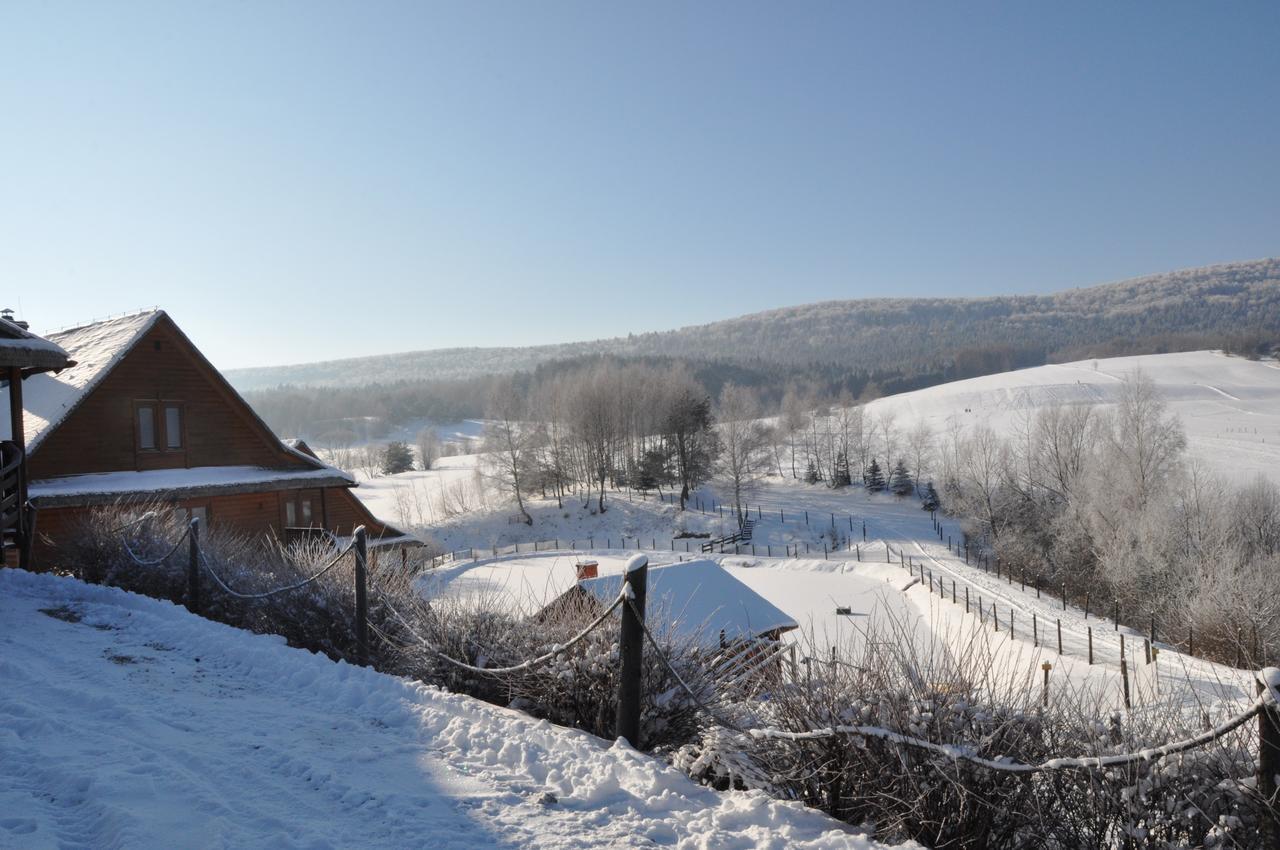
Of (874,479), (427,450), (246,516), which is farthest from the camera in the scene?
(427,450)

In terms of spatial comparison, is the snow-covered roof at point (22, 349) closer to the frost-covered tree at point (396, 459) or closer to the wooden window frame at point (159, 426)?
the wooden window frame at point (159, 426)

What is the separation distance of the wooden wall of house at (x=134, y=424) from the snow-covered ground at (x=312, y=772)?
11749 millimetres

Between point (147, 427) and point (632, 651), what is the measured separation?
691 inches

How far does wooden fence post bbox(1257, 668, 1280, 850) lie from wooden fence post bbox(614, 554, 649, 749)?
124 inches

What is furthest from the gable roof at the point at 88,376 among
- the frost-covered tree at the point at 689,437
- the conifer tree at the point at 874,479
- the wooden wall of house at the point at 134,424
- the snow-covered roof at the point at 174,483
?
the conifer tree at the point at 874,479

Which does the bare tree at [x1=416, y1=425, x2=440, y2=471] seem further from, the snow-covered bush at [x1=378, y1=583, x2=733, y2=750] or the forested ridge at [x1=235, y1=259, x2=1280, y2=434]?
the snow-covered bush at [x1=378, y1=583, x2=733, y2=750]

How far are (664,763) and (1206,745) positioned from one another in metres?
2.88

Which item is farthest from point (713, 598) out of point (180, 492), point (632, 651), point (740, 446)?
point (740, 446)

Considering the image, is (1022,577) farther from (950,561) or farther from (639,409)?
(639,409)

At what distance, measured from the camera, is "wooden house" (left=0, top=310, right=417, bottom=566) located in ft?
52.0

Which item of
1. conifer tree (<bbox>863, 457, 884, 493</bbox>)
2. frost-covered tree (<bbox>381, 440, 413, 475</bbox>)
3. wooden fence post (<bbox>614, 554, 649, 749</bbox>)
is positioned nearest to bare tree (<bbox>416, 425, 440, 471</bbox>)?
frost-covered tree (<bbox>381, 440, 413, 475</bbox>)

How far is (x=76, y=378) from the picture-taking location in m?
16.8

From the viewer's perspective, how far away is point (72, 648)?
23.7 ft

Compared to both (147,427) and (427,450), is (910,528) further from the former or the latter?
(427,450)
